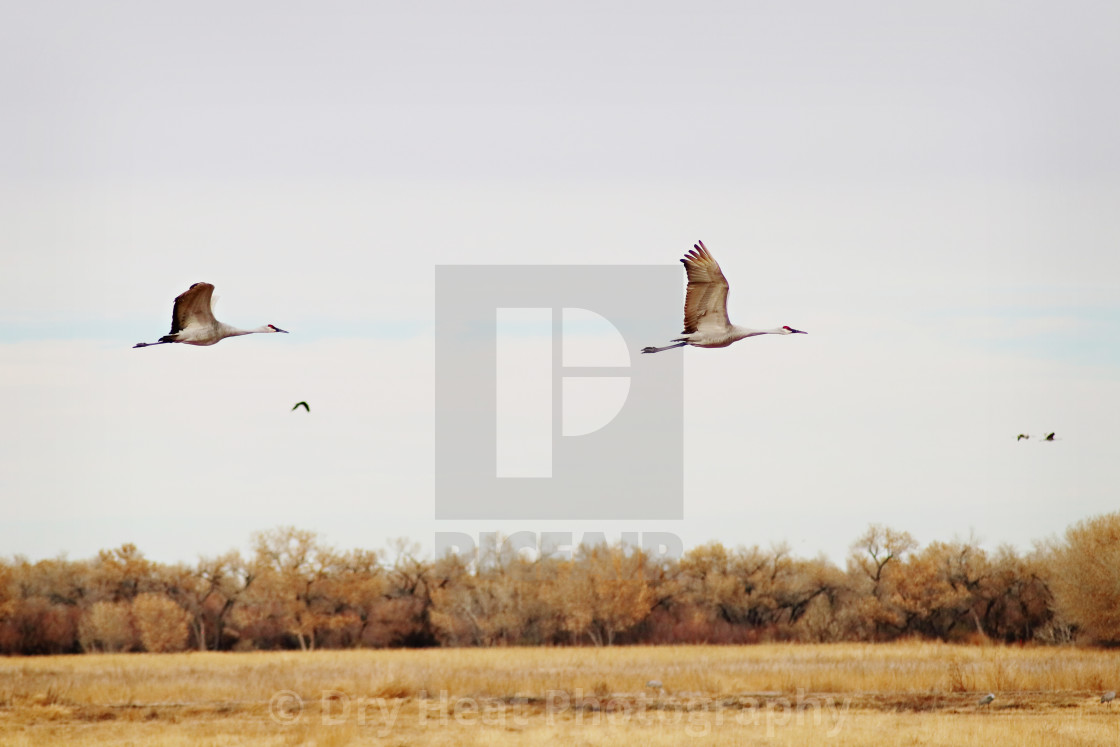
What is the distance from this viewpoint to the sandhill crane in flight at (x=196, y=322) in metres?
15.1

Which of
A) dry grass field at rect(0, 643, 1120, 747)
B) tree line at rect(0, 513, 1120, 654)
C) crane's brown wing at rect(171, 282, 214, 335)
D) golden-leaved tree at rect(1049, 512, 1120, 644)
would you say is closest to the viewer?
crane's brown wing at rect(171, 282, 214, 335)

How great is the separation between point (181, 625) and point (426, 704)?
80.7 ft

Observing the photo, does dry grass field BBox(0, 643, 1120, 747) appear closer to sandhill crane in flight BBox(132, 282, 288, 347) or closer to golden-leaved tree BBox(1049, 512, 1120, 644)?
golden-leaved tree BBox(1049, 512, 1120, 644)

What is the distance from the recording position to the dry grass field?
68.5ft

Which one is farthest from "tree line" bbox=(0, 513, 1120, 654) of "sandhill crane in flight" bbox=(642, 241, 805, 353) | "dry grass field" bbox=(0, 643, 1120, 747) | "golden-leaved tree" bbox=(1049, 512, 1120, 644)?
"sandhill crane in flight" bbox=(642, 241, 805, 353)

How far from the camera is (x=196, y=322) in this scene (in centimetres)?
1569

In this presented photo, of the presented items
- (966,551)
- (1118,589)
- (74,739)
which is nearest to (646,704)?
(74,739)

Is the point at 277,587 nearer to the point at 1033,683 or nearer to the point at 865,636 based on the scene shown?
the point at 865,636

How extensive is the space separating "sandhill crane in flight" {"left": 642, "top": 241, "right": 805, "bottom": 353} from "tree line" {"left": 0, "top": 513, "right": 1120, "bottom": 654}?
1183 inches

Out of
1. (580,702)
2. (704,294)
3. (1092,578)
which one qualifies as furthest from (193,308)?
(1092,578)

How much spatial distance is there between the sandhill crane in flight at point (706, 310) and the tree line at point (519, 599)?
3005cm

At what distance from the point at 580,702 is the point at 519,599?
21892mm

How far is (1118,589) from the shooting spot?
36.4 meters

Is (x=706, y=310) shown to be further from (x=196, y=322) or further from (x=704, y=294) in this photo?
(x=196, y=322)
